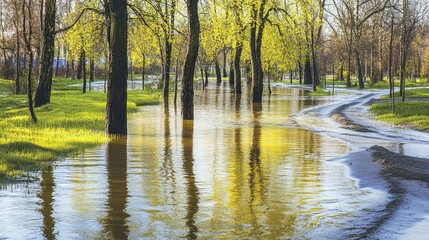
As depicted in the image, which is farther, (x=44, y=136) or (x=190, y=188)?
(x=44, y=136)

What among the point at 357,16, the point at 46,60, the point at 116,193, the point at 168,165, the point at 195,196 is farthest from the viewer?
the point at 357,16

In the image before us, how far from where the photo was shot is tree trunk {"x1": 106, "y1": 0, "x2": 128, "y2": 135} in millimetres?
17281

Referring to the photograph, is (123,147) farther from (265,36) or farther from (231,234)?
(265,36)

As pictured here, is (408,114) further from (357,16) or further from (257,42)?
(357,16)

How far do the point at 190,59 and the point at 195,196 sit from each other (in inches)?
564

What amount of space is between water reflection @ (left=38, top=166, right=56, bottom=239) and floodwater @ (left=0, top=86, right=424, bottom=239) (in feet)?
0.05

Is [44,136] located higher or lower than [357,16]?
lower

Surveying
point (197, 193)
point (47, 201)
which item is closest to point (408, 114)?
point (197, 193)

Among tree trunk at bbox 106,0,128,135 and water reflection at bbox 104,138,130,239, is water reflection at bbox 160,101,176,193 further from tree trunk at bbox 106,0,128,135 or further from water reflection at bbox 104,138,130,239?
tree trunk at bbox 106,0,128,135

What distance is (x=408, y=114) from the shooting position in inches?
1057

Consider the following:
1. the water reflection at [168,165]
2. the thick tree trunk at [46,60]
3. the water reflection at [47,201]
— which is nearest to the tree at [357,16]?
the thick tree trunk at [46,60]

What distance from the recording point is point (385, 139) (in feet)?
63.3

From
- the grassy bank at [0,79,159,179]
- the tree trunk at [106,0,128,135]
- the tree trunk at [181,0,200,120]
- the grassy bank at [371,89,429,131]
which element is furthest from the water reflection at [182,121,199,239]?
Answer: the grassy bank at [371,89,429,131]

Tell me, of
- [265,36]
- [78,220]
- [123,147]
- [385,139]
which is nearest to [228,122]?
[385,139]
